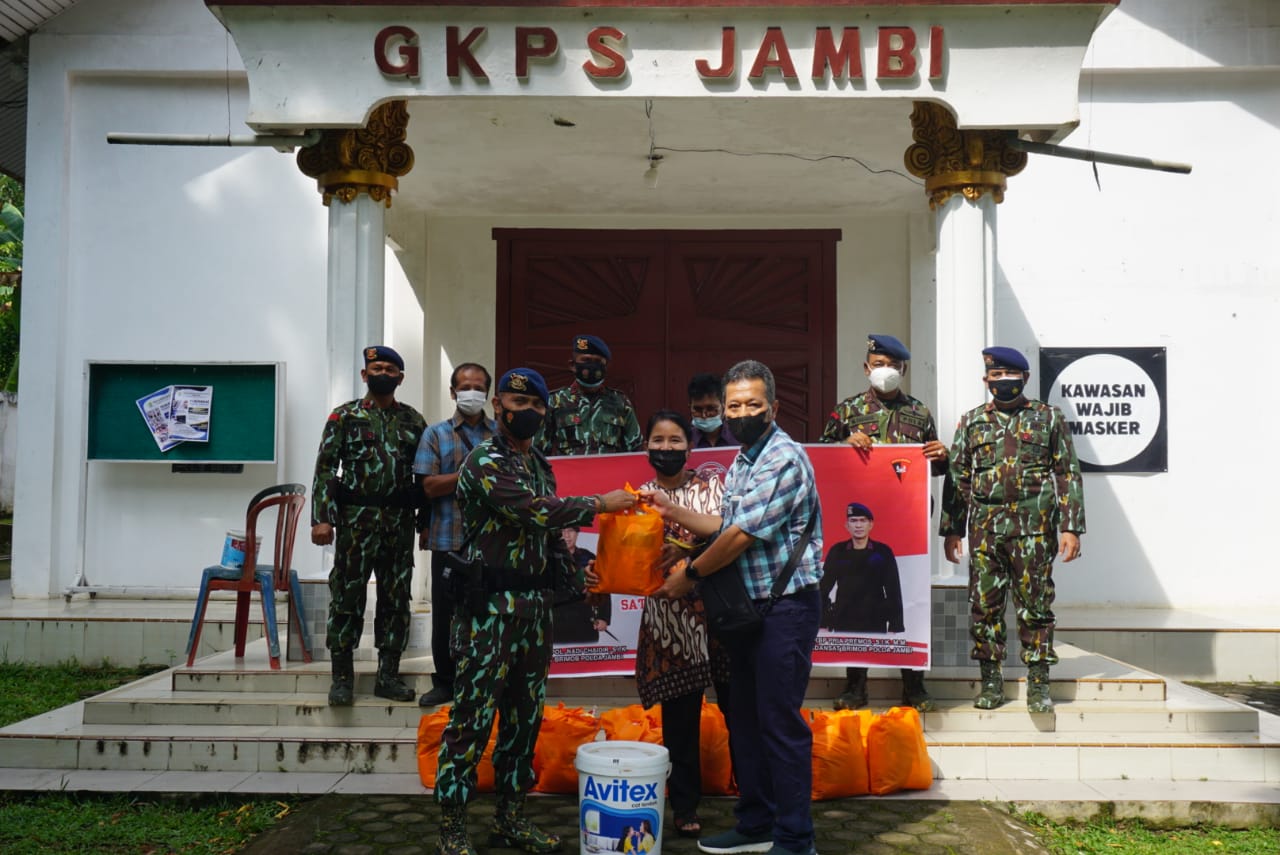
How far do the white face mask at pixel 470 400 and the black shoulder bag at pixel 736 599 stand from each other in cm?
212

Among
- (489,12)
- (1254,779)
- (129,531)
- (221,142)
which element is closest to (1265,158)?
(1254,779)

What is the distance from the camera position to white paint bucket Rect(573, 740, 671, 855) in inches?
168

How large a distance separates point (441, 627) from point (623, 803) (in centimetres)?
210

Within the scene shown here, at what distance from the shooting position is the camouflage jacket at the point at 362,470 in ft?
20.0

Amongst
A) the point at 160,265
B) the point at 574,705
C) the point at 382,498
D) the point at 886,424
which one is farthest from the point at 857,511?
the point at 160,265

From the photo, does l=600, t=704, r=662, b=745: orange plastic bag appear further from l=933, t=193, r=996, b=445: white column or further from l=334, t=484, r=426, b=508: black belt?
l=933, t=193, r=996, b=445: white column

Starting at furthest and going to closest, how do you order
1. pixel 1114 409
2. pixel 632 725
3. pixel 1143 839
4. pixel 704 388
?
pixel 1114 409
pixel 704 388
pixel 632 725
pixel 1143 839

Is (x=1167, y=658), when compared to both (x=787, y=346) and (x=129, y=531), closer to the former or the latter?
(x=787, y=346)

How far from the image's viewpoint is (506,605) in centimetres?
448

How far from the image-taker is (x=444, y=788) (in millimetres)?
4434

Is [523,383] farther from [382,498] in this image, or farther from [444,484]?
[382,498]

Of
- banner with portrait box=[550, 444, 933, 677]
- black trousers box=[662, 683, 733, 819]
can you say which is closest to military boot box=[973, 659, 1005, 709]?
banner with portrait box=[550, 444, 933, 677]

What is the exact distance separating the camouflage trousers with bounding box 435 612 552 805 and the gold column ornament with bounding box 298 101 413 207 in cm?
341

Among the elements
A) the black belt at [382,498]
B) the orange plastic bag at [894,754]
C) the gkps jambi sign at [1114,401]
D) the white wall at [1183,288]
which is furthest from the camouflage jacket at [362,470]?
the gkps jambi sign at [1114,401]
